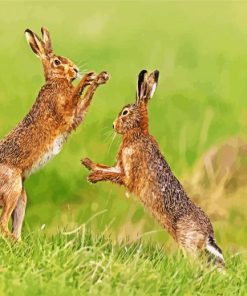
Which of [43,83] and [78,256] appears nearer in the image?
[78,256]

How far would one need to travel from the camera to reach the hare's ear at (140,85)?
26.8ft

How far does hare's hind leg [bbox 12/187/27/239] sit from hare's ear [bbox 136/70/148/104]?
120cm

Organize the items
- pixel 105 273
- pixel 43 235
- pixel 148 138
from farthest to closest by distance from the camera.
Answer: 1. pixel 148 138
2. pixel 43 235
3. pixel 105 273

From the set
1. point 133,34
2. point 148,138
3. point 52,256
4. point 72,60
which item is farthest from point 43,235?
point 133,34

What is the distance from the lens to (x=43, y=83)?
8914mm

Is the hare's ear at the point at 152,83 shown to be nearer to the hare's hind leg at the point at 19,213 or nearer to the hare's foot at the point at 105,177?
the hare's foot at the point at 105,177

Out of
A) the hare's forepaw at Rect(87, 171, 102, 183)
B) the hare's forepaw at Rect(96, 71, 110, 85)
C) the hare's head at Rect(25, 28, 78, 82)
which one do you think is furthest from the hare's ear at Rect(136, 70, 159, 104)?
the hare's forepaw at Rect(87, 171, 102, 183)

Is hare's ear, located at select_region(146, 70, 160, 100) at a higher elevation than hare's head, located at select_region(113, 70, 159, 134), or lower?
higher

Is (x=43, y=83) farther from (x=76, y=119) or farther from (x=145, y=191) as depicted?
(x=145, y=191)

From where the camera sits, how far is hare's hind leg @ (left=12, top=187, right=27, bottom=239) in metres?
7.97

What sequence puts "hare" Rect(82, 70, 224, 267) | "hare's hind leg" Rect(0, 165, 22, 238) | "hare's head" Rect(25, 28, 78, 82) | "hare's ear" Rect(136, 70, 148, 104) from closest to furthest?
"hare's hind leg" Rect(0, 165, 22, 238)
"hare" Rect(82, 70, 224, 267)
"hare's ear" Rect(136, 70, 148, 104)
"hare's head" Rect(25, 28, 78, 82)

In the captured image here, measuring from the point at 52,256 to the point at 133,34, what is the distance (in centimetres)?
309

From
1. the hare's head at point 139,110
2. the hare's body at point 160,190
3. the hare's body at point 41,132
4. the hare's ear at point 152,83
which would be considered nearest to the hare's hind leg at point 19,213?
the hare's body at point 41,132

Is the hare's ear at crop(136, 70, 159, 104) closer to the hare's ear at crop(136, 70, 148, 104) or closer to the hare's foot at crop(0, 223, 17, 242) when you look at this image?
the hare's ear at crop(136, 70, 148, 104)
